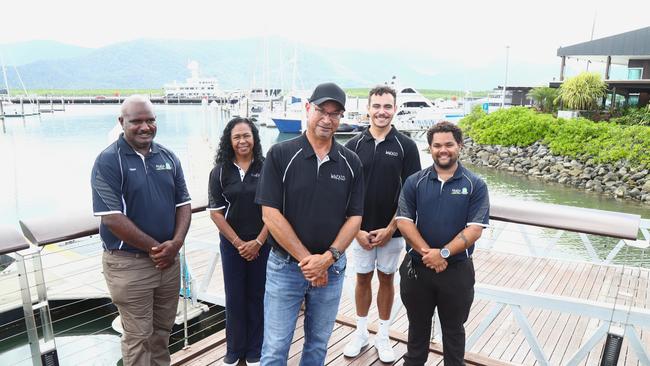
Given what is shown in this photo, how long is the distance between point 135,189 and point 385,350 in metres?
2.01

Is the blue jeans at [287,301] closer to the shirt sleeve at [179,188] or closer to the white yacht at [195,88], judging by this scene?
the shirt sleeve at [179,188]

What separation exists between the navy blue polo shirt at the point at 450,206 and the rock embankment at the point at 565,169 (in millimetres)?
15557

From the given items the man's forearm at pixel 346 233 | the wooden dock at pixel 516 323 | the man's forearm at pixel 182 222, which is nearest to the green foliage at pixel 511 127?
the wooden dock at pixel 516 323

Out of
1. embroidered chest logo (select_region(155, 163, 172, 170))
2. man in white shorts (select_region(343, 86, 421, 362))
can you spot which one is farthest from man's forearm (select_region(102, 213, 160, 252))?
man in white shorts (select_region(343, 86, 421, 362))

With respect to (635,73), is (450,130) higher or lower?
lower

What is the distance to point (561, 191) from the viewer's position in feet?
55.0

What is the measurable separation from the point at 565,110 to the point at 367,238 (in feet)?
73.1

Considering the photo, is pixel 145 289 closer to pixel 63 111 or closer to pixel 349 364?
pixel 349 364

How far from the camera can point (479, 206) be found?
2.55 metres

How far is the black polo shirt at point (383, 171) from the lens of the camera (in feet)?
9.64

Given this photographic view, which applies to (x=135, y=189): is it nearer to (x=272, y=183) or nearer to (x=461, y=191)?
(x=272, y=183)

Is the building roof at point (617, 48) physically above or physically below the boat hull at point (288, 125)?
above

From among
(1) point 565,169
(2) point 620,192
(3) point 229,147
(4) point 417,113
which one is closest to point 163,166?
(3) point 229,147

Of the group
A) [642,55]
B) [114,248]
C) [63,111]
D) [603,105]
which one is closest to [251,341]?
[114,248]
